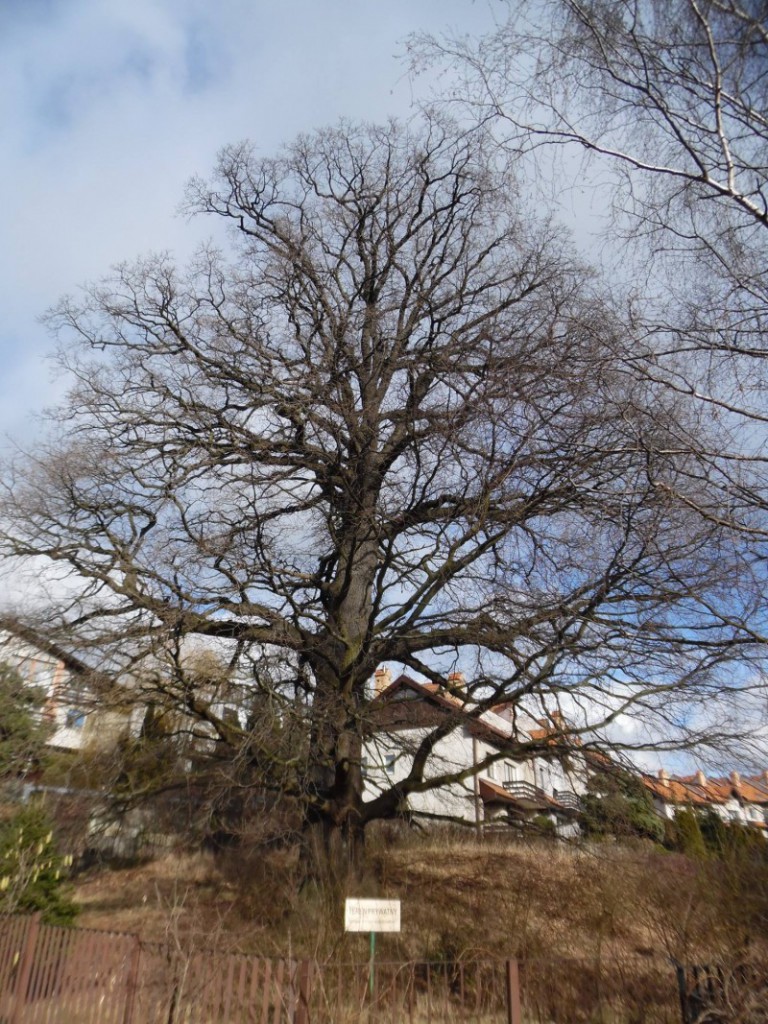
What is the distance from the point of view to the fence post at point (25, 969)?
24.8 feet

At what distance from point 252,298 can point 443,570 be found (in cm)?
584

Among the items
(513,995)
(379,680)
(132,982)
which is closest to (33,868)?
(132,982)

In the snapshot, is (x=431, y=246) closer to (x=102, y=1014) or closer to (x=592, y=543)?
(x=592, y=543)

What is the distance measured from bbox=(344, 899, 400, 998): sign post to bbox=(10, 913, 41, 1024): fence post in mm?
2961

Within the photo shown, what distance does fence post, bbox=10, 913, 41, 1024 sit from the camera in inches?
297

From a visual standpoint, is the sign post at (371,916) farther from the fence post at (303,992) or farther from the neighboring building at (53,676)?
the neighboring building at (53,676)

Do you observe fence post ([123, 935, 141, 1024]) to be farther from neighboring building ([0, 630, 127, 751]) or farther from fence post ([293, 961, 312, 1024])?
neighboring building ([0, 630, 127, 751])

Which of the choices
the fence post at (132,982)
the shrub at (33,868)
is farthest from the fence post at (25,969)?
the shrub at (33,868)

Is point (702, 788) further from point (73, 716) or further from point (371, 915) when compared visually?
point (73, 716)

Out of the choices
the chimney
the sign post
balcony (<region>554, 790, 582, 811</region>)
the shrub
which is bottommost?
the sign post

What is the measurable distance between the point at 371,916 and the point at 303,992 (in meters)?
2.18

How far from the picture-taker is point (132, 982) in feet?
21.3

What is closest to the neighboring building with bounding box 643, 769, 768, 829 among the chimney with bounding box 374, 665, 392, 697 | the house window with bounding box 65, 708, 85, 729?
the chimney with bounding box 374, 665, 392, 697

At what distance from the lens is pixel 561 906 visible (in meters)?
11.8
